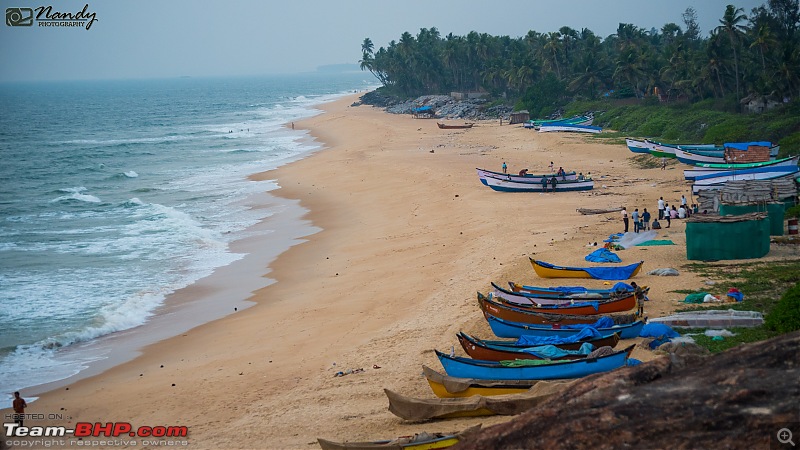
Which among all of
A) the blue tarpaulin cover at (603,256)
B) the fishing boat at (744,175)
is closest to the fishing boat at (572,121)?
the fishing boat at (744,175)

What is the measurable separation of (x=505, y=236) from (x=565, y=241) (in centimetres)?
276

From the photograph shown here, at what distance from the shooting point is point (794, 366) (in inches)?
318

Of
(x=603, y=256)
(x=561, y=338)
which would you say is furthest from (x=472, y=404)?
(x=603, y=256)

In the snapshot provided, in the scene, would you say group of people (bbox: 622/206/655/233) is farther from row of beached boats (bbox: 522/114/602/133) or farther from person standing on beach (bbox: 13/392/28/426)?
row of beached boats (bbox: 522/114/602/133)

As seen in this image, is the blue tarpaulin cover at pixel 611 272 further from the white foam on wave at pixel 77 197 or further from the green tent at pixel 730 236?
the white foam on wave at pixel 77 197

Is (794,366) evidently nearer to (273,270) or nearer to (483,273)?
(483,273)

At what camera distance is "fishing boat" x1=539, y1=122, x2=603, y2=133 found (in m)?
58.5

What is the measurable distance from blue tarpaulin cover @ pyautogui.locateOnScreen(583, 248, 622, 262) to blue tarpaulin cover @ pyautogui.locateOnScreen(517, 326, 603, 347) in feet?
22.4

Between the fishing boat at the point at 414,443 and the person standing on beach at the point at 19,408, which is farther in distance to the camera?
the person standing on beach at the point at 19,408

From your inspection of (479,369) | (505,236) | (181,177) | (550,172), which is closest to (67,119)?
(181,177)

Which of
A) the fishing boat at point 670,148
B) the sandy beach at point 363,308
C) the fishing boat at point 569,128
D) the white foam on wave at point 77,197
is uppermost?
the fishing boat at point 569,128

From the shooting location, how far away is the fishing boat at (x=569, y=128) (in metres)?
58.5

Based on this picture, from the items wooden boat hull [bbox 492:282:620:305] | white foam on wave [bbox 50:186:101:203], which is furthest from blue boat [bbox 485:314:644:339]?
white foam on wave [bbox 50:186:101:203]

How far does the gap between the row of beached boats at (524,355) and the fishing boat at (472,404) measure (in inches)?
0.7
